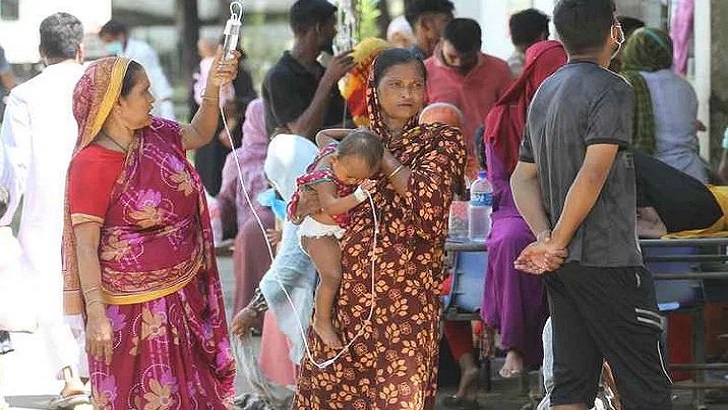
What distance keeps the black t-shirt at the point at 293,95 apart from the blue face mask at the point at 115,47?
5140mm

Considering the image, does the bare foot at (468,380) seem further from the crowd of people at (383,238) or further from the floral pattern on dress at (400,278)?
the floral pattern on dress at (400,278)

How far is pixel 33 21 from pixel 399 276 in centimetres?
1009

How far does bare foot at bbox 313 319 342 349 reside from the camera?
5.43 meters

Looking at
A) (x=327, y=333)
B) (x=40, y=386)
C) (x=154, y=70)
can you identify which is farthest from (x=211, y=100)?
(x=154, y=70)

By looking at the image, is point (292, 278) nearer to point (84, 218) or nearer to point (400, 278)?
point (400, 278)

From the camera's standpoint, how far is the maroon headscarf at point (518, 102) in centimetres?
645

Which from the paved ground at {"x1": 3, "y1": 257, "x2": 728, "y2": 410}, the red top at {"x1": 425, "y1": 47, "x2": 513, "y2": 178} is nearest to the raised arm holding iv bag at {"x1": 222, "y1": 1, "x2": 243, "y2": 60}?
the paved ground at {"x1": 3, "y1": 257, "x2": 728, "y2": 410}

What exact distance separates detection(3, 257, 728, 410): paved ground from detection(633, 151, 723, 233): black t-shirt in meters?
1.52

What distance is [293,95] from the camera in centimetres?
759

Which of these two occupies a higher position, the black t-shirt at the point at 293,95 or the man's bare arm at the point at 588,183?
the black t-shirt at the point at 293,95

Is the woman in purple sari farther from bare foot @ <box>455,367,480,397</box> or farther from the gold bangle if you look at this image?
the gold bangle

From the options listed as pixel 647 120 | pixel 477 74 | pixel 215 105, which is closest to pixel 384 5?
pixel 477 74

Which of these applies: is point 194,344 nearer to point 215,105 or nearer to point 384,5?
point 215,105

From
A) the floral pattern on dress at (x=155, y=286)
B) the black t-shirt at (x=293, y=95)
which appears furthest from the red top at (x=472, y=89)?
the floral pattern on dress at (x=155, y=286)
